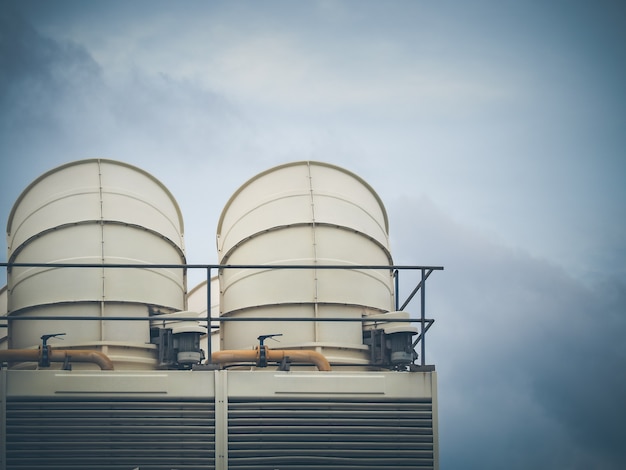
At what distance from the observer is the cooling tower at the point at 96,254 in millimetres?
17281

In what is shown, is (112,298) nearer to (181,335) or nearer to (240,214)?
(181,335)

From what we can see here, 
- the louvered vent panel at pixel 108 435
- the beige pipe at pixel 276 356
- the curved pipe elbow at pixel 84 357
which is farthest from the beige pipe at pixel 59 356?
the beige pipe at pixel 276 356

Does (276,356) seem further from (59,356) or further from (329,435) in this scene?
(59,356)

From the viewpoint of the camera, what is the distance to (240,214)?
18.9 meters

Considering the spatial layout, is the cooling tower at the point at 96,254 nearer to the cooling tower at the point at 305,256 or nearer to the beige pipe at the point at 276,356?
the cooling tower at the point at 305,256

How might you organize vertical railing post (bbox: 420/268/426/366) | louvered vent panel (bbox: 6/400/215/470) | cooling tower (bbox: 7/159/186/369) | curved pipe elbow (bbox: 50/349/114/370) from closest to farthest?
louvered vent panel (bbox: 6/400/215/470) → vertical railing post (bbox: 420/268/426/366) → curved pipe elbow (bbox: 50/349/114/370) → cooling tower (bbox: 7/159/186/369)

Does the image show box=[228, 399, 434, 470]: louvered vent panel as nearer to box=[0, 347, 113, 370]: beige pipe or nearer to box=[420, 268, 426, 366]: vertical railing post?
box=[420, 268, 426, 366]: vertical railing post

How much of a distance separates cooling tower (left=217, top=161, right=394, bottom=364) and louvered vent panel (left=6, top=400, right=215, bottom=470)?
92.9 inches

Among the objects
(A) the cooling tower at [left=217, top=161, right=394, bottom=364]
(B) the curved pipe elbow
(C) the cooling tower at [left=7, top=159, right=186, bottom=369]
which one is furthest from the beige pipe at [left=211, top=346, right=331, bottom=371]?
(B) the curved pipe elbow

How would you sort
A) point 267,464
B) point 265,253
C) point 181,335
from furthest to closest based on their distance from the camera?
point 265,253, point 181,335, point 267,464

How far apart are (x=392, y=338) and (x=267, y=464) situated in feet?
9.87

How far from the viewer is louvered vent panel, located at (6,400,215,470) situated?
15.4 meters

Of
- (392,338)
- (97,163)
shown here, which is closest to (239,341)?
(392,338)

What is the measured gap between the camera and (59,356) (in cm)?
1648
